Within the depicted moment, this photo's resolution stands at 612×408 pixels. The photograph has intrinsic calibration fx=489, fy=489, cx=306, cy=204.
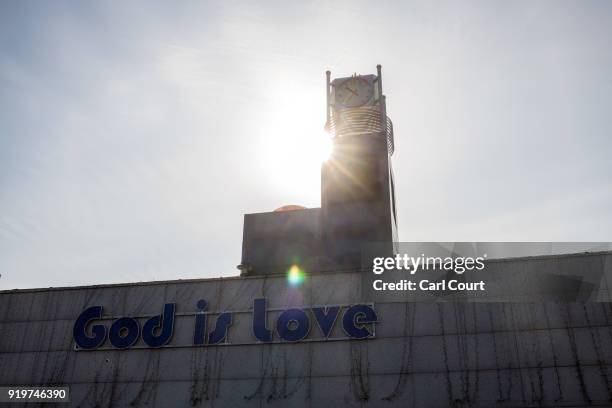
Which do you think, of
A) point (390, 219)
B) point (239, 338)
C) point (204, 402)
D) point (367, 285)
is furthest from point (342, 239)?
point (204, 402)

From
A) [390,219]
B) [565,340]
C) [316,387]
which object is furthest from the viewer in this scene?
[390,219]

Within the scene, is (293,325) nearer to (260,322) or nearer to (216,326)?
(260,322)

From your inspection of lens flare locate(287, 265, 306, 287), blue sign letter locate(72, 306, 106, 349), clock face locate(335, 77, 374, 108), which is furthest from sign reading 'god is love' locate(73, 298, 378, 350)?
clock face locate(335, 77, 374, 108)

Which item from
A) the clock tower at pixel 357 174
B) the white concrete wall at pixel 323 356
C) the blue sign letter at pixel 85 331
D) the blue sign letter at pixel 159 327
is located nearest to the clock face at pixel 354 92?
the clock tower at pixel 357 174

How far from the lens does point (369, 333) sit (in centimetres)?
2216

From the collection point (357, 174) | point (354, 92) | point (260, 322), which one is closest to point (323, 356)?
point (260, 322)

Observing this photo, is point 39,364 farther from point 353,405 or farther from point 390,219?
point 390,219

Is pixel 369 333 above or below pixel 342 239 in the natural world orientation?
below

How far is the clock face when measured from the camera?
1319 inches

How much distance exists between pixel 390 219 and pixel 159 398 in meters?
15.7

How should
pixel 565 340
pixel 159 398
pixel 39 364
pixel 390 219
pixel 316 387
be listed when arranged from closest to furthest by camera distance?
pixel 565 340 → pixel 316 387 → pixel 159 398 → pixel 39 364 → pixel 390 219

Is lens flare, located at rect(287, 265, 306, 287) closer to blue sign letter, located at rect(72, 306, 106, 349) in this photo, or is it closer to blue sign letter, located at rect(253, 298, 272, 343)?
blue sign letter, located at rect(253, 298, 272, 343)

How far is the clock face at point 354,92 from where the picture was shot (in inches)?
1319

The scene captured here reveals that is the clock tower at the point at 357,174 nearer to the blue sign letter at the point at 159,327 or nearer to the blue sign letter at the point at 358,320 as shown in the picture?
the blue sign letter at the point at 358,320
